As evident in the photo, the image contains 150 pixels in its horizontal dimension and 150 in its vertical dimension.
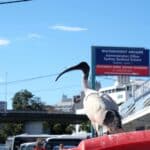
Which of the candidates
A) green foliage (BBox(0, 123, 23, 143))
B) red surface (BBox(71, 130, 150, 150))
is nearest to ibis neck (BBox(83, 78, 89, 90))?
red surface (BBox(71, 130, 150, 150))

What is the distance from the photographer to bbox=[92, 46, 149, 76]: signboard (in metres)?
46.4

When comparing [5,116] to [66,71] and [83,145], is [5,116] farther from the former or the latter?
[83,145]

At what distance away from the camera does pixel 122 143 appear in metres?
3.38

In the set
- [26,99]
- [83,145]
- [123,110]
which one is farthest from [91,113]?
[26,99]

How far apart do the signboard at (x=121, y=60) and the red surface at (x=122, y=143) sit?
4265 cm

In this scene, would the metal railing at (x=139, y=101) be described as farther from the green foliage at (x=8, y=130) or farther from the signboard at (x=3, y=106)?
the green foliage at (x=8, y=130)

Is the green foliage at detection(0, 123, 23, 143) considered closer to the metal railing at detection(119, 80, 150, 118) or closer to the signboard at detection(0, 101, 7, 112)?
the signboard at detection(0, 101, 7, 112)

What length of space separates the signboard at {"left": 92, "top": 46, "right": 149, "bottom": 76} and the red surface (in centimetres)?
4265

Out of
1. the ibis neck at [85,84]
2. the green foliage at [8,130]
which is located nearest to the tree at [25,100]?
the green foliage at [8,130]

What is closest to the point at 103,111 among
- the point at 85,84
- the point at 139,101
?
the point at 85,84

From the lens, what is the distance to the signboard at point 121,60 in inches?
1826

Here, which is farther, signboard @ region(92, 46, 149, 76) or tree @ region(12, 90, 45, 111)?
tree @ region(12, 90, 45, 111)

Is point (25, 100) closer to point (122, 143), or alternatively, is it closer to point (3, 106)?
point (3, 106)

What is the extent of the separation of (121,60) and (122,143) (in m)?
43.4
